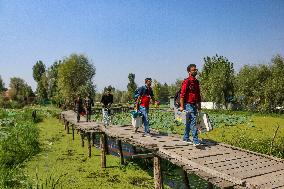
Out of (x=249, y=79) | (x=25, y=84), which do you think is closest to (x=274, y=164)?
(x=249, y=79)

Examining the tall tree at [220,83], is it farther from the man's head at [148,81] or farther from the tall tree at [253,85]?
the man's head at [148,81]

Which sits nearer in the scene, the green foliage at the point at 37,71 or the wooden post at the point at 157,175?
the wooden post at the point at 157,175

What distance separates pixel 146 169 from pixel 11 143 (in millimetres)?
6785

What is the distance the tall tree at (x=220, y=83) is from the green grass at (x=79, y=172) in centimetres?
3994

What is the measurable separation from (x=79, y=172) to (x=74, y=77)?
50033 mm

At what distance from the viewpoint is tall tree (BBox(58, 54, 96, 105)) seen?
60781 millimetres

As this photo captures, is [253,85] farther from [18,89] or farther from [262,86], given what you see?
[18,89]

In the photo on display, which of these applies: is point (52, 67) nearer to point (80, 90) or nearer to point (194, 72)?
point (80, 90)

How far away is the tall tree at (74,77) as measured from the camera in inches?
2393

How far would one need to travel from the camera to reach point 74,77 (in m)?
61.8

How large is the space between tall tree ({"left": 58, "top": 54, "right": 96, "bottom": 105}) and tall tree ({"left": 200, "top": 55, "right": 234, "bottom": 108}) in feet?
71.7

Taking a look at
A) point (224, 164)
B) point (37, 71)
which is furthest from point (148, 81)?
point (37, 71)

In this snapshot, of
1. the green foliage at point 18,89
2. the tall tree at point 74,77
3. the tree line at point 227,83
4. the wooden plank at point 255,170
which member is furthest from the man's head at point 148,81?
the green foliage at point 18,89

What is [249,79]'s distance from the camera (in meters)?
55.1
